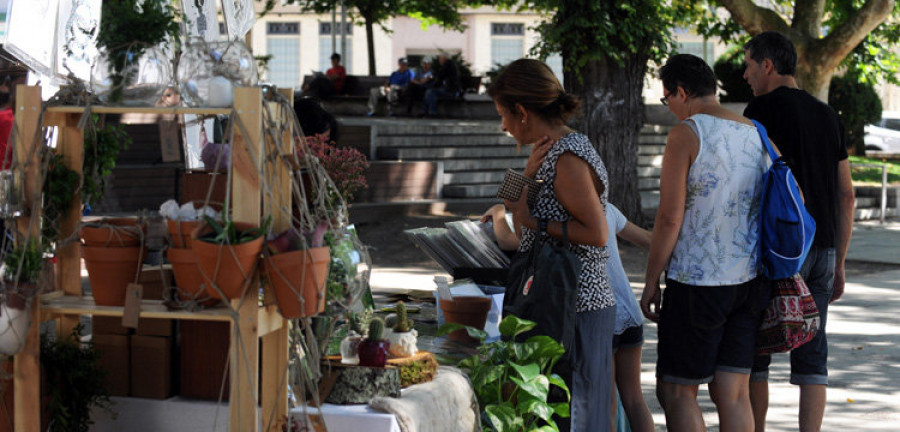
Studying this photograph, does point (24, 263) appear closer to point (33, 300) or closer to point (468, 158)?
point (33, 300)

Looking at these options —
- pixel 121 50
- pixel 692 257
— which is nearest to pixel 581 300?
pixel 692 257

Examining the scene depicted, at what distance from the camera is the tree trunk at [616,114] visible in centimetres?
1090

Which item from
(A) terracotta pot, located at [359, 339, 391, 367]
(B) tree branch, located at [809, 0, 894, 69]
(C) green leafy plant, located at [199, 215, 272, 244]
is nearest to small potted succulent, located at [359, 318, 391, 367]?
(A) terracotta pot, located at [359, 339, 391, 367]

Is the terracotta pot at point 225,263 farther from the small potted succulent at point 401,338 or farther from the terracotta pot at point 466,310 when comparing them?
the terracotta pot at point 466,310

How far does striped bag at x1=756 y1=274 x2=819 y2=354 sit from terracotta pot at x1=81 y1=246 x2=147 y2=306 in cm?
222

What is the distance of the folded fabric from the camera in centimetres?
299

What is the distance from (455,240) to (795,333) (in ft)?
5.01

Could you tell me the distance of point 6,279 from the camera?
2.86 m

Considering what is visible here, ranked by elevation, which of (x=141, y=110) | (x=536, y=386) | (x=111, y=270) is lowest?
(x=536, y=386)

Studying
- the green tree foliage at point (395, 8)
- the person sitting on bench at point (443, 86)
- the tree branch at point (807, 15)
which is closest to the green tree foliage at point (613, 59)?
the tree branch at point (807, 15)

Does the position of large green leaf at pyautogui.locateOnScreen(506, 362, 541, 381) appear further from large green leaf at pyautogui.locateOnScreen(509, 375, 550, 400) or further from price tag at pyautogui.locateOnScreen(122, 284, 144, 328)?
price tag at pyautogui.locateOnScreen(122, 284, 144, 328)

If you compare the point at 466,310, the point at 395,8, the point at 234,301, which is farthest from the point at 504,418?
the point at 395,8

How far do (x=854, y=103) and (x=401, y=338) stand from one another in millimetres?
21378

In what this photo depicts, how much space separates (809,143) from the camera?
4.23m
